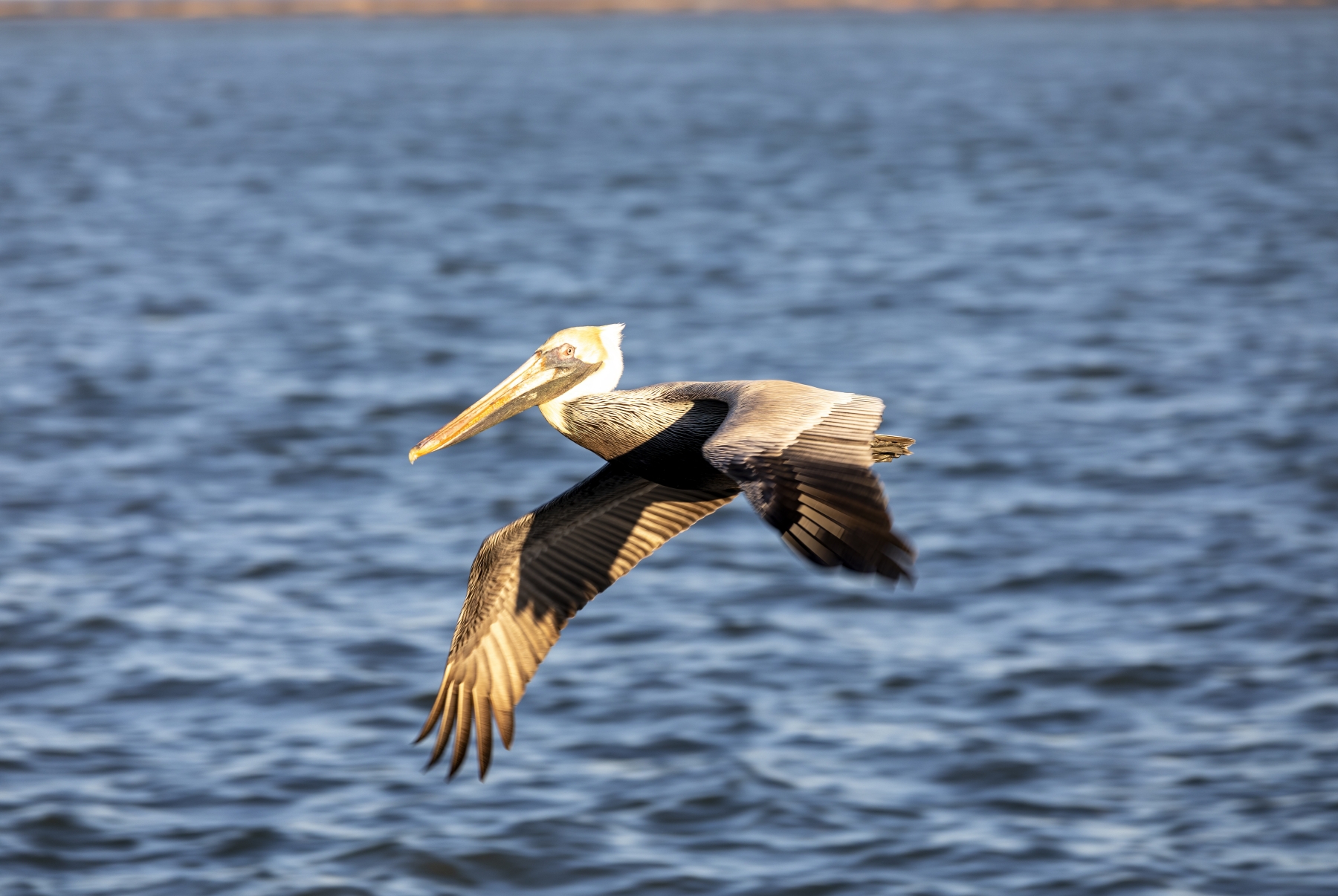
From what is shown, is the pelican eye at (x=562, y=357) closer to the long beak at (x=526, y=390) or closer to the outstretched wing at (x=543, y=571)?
the long beak at (x=526, y=390)

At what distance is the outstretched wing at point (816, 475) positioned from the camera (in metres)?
4.85

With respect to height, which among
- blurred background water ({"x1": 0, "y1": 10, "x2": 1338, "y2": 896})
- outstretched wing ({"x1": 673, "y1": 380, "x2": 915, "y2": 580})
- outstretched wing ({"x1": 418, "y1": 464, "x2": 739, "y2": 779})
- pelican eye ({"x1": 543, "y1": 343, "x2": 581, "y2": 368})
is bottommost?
blurred background water ({"x1": 0, "y1": 10, "x2": 1338, "y2": 896})

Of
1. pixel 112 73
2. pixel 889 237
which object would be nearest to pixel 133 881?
pixel 889 237

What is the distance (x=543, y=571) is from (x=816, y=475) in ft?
7.16

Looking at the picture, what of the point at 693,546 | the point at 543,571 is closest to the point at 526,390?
the point at 543,571

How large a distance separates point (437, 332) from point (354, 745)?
43.4 ft

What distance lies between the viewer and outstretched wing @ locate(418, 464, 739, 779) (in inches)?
265

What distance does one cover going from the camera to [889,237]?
32188 mm

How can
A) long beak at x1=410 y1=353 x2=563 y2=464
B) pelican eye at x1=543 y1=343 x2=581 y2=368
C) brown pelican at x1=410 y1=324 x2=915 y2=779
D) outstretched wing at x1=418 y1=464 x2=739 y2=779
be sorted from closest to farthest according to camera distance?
brown pelican at x1=410 y1=324 x2=915 y2=779 → long beak at x1=410 y1=353 x2=563 y2=464 → pelican eye at x1=543 y1=343 x2=581 y2=368 → outstretched wing at x1=418 y1=464 x2=739 y2=779

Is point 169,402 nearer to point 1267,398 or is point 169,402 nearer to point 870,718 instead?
point 870,718


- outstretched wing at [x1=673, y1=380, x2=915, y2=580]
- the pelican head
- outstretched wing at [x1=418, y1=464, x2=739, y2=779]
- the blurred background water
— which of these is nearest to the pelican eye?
the pelican head

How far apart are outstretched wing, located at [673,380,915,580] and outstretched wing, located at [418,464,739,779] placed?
1145 mm

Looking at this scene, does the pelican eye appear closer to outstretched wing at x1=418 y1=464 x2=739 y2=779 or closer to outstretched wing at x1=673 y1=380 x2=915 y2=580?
outstretched wing at x1=418 y1=464 x2=739 y2=779

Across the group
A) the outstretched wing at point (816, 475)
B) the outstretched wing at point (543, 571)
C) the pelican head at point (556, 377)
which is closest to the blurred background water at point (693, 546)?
the outstretched wing at point (543, 571)
